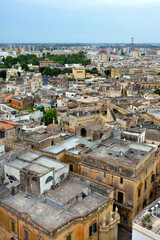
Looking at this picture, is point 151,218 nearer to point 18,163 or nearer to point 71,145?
point 18,163

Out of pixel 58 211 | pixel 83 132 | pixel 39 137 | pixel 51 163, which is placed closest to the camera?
pixel 58 211

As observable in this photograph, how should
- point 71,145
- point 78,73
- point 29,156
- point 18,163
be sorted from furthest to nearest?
point 78,73 < point 71,145 < point 29,156 < point 18,163

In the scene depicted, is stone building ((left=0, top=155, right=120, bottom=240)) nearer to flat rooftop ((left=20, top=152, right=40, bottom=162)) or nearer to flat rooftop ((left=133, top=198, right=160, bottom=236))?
flat rooftop ((left=20, top=152, right=40, bottom=162))

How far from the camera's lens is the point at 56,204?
21.0 m

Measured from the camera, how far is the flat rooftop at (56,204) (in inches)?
774

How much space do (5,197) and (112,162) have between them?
1080cm

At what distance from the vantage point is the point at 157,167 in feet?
98.0

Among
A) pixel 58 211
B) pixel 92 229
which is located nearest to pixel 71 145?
pixel 58 211

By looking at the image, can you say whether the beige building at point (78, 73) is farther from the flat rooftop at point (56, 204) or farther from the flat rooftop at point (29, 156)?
the flat rooftop at point (56, 204)

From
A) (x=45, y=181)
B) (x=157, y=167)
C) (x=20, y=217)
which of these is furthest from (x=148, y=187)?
(x=20, y=217)

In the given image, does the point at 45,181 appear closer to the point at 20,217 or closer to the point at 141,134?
the point at 20,217

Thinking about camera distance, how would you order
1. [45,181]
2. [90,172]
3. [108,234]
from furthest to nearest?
[90,172]
[45,181]
[108,234]

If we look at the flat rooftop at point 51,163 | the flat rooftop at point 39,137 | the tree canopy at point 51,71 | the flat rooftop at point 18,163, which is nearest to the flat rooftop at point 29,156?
the flat rooftop at point 51,163

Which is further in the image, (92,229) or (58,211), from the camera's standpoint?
(92,229)
